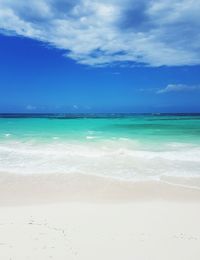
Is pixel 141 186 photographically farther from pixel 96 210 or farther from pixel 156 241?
pixel 156 241

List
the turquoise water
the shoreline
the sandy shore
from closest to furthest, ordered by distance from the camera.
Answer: the sandy shore → the shoreline → the turquoise water

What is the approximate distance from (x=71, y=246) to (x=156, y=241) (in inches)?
57.6

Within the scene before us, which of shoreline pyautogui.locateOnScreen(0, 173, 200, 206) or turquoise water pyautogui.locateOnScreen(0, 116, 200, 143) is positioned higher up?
turquoise water pyautogui.locateOnScreen(0, 116, 200, 143)

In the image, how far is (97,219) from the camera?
18.3ft

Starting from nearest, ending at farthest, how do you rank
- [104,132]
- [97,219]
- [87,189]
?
[97,219] < [87,189] < [104,132]

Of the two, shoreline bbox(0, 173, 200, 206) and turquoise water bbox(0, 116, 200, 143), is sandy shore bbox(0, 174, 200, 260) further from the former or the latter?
turquoise water bbox(0, 116, 200, 143)

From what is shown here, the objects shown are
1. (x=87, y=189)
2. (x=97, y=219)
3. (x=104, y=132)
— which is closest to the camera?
(x=97, y=219)

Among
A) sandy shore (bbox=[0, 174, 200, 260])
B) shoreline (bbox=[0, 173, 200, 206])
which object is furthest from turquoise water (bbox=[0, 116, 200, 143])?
sandy shore (bbox=[0, 174, 200, 260])

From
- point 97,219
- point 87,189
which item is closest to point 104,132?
point 87,189

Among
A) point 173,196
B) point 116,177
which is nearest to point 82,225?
point 173,196

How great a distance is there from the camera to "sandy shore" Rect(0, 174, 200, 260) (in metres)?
4.29

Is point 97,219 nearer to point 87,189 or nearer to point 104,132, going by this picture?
point 87,189

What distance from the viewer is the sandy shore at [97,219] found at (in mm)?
4285

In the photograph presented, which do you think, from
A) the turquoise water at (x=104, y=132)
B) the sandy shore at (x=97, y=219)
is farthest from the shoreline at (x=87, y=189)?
the turquoise water at (x=104, y=132)
